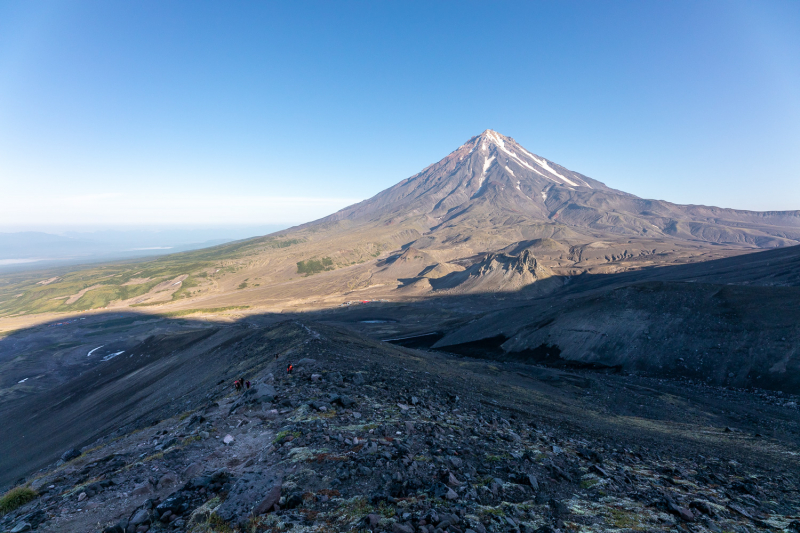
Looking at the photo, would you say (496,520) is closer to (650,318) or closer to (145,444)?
(145,444)

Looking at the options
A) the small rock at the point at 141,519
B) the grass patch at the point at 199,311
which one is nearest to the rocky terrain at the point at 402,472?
the small rock at the point at 141,519

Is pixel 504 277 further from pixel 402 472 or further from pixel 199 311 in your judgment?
pixel 402 472

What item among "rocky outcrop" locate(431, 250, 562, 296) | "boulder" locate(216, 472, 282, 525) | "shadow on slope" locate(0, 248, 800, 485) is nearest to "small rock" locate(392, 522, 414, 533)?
"boulder" locate(216, 472, 282, 525)

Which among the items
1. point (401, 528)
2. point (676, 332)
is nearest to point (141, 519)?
point (401, 528)

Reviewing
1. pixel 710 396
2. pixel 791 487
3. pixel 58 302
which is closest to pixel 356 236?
pixel 58 302

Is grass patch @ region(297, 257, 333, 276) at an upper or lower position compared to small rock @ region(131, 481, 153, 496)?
lower

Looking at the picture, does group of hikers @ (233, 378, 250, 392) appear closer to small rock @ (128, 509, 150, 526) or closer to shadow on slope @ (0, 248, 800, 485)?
shadow on slope @ (0, 248, 800, 485)
